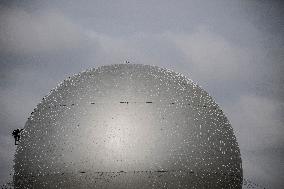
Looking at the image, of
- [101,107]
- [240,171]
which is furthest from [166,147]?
[240,171]

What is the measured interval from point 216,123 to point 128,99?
11.3 feet

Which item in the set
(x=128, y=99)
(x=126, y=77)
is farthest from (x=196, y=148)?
(x=126, y=77)

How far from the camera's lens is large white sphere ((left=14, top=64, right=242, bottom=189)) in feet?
36.3

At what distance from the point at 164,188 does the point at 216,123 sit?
11.0 ft

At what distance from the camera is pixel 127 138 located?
11.2 metres

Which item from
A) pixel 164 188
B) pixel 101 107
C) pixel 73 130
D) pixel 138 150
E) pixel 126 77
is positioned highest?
pixel 126 77

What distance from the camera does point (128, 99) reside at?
12.1 metres

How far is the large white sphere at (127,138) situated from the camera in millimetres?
11062

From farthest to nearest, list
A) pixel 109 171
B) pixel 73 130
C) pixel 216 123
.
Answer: pixel 216 123 → pixel 73 130 → pixel 109 171

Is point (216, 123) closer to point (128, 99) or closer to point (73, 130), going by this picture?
point (128, 99)

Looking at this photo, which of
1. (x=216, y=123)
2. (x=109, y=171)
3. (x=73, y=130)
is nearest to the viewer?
(x=109, y=171)

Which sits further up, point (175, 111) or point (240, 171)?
point (175, 111)

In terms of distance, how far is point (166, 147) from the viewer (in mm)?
11320

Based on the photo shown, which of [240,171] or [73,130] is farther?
[240,171]
